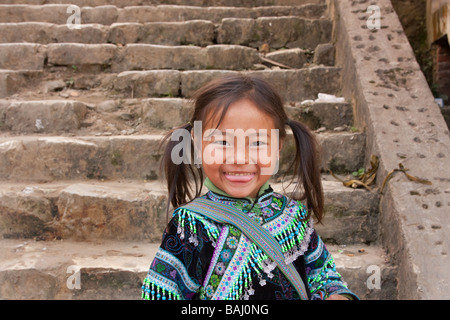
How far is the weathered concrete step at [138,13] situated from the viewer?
14.9 ft

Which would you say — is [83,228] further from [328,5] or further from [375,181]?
[328,5]

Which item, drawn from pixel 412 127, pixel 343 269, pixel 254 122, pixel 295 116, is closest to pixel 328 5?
pixel 295 116

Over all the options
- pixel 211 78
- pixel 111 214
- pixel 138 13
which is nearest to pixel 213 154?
pixel 111 214

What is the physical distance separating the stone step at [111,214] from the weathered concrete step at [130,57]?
1.58 m

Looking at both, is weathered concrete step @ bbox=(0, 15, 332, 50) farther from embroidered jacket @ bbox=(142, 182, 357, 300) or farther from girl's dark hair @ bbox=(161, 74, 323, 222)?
embroidered jacket @ bbox=(142, 182, 357, 300)

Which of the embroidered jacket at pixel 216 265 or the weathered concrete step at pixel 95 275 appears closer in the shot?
the embroidered jacket at pixel 216 265

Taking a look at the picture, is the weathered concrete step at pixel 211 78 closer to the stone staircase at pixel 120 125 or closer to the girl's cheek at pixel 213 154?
the stone staircase at pixel 120 125

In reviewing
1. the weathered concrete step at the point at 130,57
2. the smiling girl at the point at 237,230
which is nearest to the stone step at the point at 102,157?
the weathered concrete step at the point at 130,57

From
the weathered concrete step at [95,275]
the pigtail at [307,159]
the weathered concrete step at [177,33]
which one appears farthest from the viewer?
the weathered concrete step at [177,33]

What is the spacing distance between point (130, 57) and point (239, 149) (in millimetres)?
2768

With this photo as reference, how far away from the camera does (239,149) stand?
128cm

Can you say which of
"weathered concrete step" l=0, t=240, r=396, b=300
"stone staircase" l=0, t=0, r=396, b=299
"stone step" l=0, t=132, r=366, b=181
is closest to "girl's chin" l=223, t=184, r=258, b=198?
"stone staircase" l=0, t=0, r=396, b=299

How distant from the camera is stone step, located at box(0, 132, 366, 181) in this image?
276 centimetres

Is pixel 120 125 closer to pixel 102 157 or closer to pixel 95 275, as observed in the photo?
pixel 102 157
